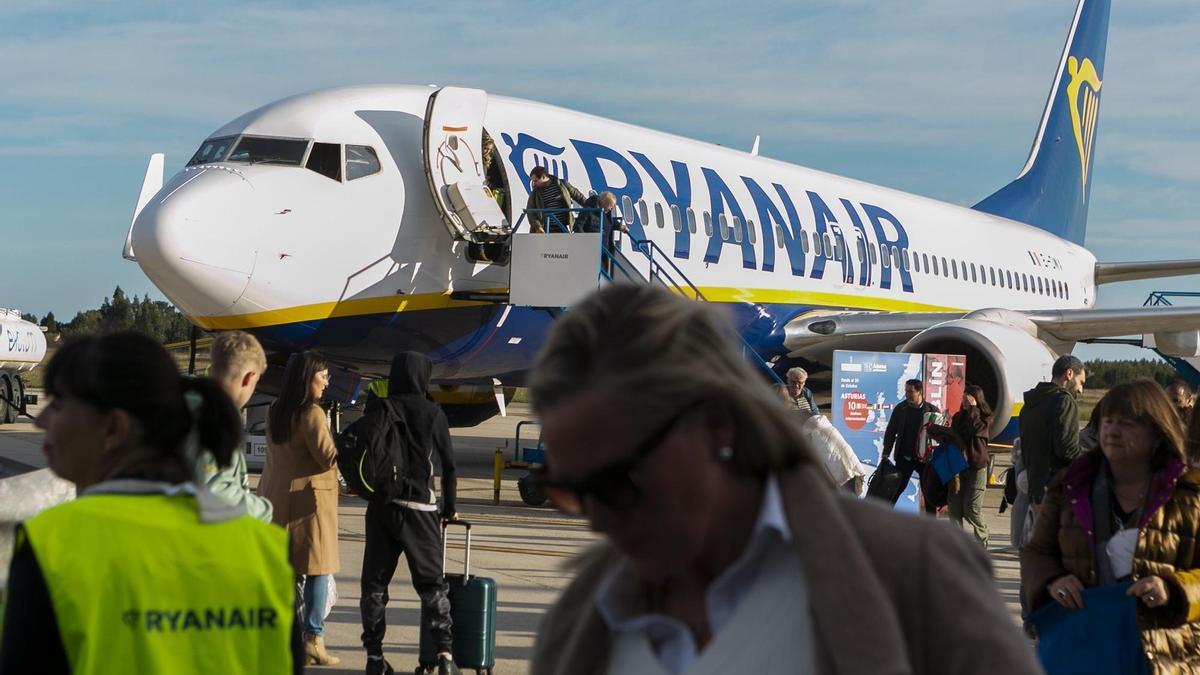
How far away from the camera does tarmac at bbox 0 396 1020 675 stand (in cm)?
640

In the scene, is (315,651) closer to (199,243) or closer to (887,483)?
(199,243)

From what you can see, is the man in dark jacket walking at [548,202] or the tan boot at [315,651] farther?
the man in dark jacket walking at [548,202]

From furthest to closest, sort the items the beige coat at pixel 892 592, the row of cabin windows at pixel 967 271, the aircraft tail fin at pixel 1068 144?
the aircraft tail fin at pixel 1068 144, the row of cabin windows at pixel 967 271, the beige coat at pixel 892 592

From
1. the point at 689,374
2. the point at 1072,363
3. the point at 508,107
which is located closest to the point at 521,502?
the point at 508,107

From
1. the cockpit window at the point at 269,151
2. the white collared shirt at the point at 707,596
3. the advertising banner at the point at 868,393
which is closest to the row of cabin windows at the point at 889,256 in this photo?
the advertising banner at the point at 868,393

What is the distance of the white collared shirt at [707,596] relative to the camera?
4.74ft

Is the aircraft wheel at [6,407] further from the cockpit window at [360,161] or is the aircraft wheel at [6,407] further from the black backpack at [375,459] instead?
the black backpack at [375,459]

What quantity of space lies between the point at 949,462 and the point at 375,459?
5366 millimetres

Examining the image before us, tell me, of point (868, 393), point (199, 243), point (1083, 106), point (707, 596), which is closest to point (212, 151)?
point (199, 243)

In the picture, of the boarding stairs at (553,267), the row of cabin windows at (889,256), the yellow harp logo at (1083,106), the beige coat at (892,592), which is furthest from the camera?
the yellow harp logo at (1083,106)

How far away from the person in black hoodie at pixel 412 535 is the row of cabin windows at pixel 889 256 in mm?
7570

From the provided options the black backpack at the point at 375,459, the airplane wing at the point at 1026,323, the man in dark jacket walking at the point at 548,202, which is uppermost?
the man in dark jacket walking at the point at 548,202

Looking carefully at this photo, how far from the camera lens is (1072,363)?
26.2 feet

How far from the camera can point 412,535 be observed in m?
Answer: 5.73
